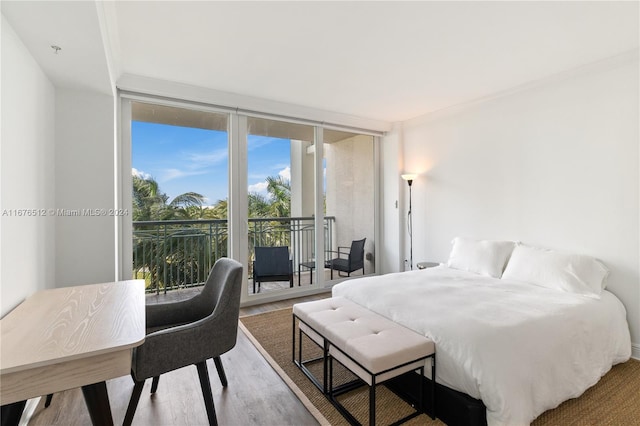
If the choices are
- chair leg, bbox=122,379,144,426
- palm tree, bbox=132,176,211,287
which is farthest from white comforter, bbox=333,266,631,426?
palm tree, bbox=132,176,211,287

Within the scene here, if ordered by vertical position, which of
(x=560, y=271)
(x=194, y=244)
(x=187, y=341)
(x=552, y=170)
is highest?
(x=552, y=170)

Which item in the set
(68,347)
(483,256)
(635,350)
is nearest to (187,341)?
(68,347)

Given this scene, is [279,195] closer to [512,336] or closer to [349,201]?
[349,201]

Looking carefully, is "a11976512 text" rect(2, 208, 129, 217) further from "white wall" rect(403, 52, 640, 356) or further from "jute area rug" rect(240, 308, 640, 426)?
"white wall" rect(403, 52, 640, 356)

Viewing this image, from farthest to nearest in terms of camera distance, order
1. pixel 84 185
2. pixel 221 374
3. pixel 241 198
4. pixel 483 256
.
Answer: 1. pixel 241 198
2. pixel 483 256
3. pixel 84 185
4. pixel 221 374

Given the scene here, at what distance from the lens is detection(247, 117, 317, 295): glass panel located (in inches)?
157

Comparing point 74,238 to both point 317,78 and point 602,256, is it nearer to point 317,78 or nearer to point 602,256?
point 317,78

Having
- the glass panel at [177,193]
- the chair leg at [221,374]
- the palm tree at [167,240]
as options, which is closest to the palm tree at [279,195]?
the glass panel at [177,193]

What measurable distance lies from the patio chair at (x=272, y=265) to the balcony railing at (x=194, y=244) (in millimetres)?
106

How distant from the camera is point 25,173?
1.88 m

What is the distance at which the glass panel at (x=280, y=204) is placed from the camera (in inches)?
157

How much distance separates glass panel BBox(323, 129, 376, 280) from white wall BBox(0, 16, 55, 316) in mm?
3118

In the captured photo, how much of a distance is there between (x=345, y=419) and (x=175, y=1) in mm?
2796

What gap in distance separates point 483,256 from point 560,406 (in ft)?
5.19
